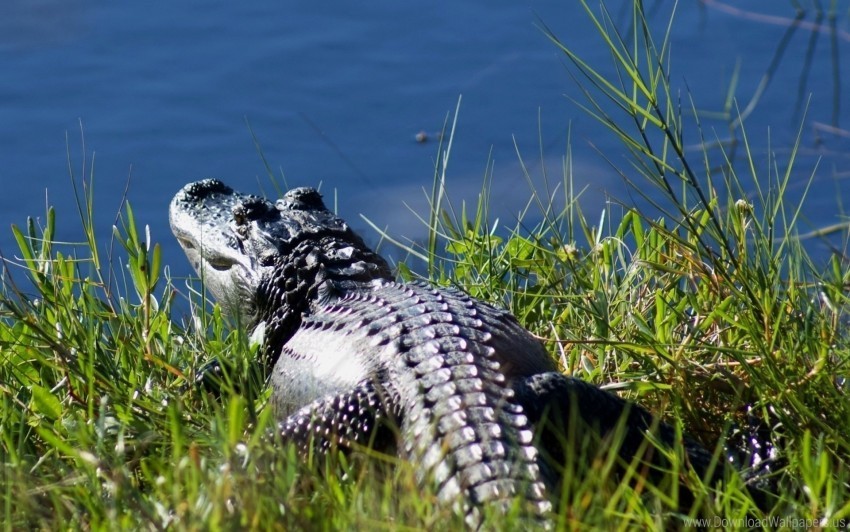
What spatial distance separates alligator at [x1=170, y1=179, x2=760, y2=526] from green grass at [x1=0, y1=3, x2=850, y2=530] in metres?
0.10

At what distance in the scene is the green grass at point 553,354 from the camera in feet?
7.24

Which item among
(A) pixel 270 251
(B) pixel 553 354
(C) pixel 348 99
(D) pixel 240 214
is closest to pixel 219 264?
(D) pixel 240 214

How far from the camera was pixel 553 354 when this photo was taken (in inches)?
144

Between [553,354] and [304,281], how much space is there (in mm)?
949

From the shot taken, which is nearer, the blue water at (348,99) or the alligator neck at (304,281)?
the alligator neck at (304,281)

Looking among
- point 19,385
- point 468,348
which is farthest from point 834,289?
point 19,385

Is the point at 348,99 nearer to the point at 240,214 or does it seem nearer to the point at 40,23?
the point at 40,23

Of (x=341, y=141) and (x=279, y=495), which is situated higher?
(x=279, y=495)

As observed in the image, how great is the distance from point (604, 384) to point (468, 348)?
429 millimetres

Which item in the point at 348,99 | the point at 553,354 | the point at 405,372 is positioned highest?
the point at 405,372

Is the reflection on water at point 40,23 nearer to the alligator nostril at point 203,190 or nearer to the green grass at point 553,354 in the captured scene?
the alligator nostril at point 203,190

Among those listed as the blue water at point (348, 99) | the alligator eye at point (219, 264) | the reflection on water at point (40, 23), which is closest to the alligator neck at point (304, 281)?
the alligator eye at point (219, 264)

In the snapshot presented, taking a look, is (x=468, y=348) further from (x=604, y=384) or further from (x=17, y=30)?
(x=17, y=30)

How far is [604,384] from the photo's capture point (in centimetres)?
337
